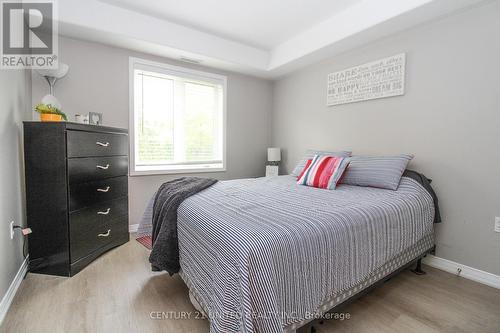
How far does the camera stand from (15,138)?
191 cm

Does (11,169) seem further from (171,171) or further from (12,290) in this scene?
(171,171)

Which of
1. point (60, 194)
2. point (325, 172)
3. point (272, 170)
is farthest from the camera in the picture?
point (272, 170)

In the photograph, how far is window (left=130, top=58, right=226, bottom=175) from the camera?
120 inches

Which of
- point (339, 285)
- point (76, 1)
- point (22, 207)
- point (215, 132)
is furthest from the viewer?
point (215, 132)

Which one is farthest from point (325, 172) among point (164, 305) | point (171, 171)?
point (171, 171)

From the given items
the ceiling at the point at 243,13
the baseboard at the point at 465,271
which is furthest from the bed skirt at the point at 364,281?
the ceiling at the point at 243,13

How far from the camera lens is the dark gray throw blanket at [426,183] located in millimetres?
2084

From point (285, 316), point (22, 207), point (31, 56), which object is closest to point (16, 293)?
point (22, 207)

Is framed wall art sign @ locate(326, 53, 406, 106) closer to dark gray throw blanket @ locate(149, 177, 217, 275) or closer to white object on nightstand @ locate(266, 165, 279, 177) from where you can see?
white object on nightstand @ locate(266, 165, 279, 177)

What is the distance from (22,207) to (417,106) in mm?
3690

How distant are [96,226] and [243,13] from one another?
2.59 metres

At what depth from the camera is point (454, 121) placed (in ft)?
6.86

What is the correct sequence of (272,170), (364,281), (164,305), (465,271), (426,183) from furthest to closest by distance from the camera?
(272,170), (426,183), (465,271), (164,305), (364,281)

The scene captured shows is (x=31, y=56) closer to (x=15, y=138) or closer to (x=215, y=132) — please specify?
(x=15, y=138)
